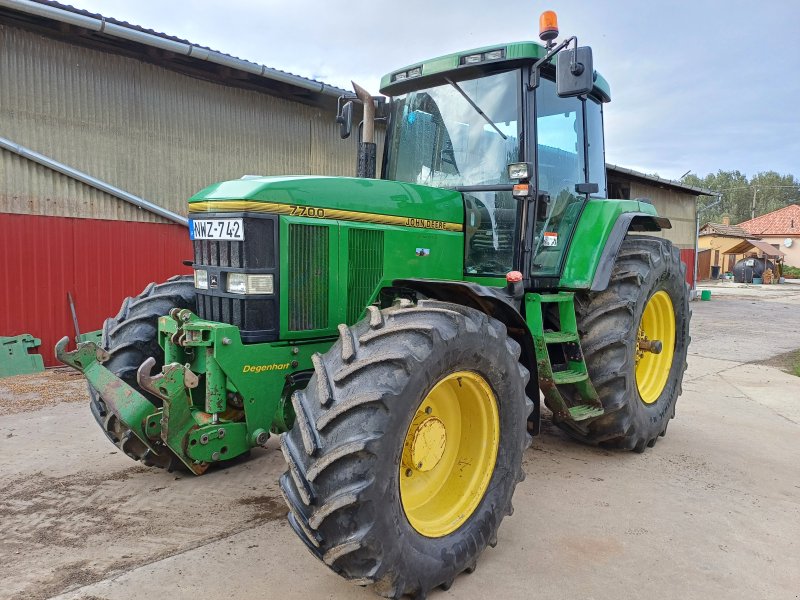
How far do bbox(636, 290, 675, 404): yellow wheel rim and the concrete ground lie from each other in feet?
1.61

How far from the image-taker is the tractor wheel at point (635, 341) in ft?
14.0

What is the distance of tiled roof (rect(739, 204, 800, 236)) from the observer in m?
52.0

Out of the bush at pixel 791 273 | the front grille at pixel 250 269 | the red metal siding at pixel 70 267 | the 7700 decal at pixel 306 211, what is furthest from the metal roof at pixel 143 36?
the bush at pixel 791 273

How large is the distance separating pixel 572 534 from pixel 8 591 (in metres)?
2.69

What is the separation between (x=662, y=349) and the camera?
5.09 meters

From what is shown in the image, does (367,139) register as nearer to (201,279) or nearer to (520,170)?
(520,170)

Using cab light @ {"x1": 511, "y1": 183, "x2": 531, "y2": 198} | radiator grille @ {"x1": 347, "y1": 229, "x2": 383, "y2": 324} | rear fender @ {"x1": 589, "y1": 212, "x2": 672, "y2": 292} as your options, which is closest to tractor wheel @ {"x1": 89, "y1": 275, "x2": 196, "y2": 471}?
radiator grille @ {"x1": 347, "y1": 229, "x2": 383, "y2": 324}

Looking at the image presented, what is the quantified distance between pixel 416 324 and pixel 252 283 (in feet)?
3.12

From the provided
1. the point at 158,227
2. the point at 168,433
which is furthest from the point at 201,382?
the point at 158,227

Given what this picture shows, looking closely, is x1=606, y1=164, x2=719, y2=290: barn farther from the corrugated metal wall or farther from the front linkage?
the front linkage

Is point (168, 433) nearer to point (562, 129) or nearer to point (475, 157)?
point (475, 157)

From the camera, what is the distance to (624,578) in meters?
2.92

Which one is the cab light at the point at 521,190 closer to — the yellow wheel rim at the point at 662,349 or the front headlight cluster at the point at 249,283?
the front headlight cluster at the point at 249,283

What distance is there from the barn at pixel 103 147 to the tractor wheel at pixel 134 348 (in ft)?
15.8
